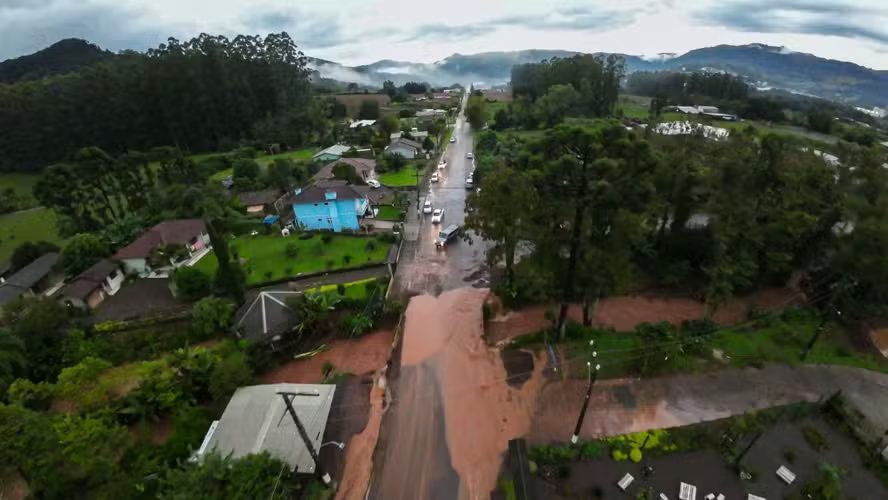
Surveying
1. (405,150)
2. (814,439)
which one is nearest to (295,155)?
(405,150)

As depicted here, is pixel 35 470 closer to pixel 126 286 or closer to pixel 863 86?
pixel 126 286

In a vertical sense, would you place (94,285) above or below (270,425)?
above

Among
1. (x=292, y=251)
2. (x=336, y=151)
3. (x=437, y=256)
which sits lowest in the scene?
(x=437, y=256)

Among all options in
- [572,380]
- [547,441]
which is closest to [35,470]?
[547,441]

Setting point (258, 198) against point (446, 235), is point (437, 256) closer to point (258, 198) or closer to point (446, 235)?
point (446, 235)

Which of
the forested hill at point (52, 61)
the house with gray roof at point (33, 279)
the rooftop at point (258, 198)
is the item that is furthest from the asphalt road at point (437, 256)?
the forested hill at point (52, 61)

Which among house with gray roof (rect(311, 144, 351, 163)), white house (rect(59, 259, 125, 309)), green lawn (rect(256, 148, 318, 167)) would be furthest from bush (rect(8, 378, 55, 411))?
green lawn (rect(256, 148, 318, 167))

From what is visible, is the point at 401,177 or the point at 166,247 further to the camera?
the point at 401,177
